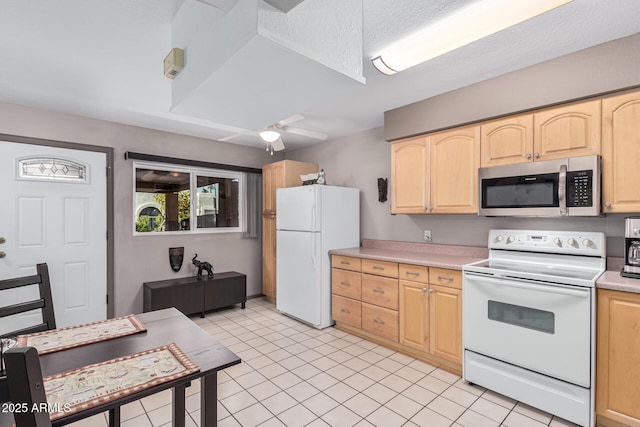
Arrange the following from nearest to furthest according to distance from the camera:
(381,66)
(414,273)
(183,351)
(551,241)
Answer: (183,351) < (381,66) < (551,241) < (414,273)

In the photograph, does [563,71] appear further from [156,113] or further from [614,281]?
[156,113]

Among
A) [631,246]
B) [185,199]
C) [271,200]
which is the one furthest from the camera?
[271,200]

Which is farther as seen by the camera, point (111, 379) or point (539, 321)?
point (539, 321)

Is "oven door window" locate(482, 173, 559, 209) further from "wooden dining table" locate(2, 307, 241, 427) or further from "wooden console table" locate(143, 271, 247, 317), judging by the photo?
"wooden console table" locate(143, 271, 247, 317)

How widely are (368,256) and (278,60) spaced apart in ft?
7.54

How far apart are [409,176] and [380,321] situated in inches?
58.9

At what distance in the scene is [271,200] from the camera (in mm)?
4707

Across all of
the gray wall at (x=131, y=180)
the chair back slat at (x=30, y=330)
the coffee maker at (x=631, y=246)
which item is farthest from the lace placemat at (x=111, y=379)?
the gray wall at (x=131, y=180)

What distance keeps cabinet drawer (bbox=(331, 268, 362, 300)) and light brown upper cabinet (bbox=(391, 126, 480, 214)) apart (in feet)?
2.78

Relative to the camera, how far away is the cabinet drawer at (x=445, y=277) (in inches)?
100

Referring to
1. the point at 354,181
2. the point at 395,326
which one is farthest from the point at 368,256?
the point at 354,181

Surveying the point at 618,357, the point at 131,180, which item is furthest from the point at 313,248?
the point at 618,357

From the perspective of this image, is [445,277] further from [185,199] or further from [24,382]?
[185,199]

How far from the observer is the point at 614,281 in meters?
1.88
